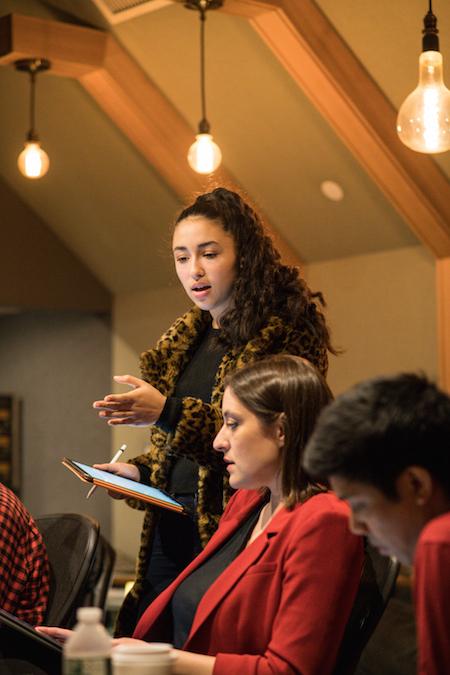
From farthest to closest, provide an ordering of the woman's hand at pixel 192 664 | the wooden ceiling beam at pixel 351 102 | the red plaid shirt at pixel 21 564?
the wooden ceiling beam at pixel 351 102 < the red plaid shirt at pixel 21 564 < the woman's hand at pixel 192 664

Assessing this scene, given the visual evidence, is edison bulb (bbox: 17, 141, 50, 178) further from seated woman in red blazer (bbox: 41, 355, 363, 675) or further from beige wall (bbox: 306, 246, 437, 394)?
seated woman in red blazer (bbox: 41, 355, 363, 675)

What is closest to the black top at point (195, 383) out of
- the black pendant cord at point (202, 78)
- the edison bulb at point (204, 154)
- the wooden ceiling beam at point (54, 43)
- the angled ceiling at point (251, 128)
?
the angled ceiling at point (251, 128)

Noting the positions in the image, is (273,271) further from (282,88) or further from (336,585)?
(282,88)

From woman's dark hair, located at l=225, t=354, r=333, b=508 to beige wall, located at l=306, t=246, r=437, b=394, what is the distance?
3.95 m

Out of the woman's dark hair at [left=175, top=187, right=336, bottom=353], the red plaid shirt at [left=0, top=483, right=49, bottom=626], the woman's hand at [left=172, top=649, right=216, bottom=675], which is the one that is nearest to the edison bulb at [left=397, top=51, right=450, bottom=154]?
the woman's dark hair at [left=175, top=187, right=336, bottom=353]

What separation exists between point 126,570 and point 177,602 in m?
5.84

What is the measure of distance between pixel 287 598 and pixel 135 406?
0.66m

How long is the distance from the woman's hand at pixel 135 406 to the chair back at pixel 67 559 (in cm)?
49

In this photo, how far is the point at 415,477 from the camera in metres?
1.38

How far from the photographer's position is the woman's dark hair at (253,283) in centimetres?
245

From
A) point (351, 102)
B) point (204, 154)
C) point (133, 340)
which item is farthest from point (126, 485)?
point (133, 340)

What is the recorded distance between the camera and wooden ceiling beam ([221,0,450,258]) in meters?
4.99

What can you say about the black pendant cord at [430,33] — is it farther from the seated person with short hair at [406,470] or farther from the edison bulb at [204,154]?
the seated person with short hair at [406,470]

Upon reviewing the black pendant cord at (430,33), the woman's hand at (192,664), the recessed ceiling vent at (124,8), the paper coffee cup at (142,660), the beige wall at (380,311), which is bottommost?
the woman's hand at (192,664)
